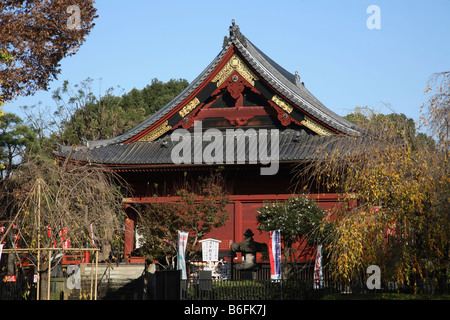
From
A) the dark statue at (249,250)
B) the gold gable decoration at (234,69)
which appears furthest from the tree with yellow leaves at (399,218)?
the gold gable decoration at (234,69)

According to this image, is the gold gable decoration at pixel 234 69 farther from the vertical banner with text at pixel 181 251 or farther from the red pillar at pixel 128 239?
the vertical banner with text at pixel 181 251

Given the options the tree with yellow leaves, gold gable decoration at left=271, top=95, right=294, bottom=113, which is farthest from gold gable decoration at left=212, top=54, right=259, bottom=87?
the tree with yellow leaves

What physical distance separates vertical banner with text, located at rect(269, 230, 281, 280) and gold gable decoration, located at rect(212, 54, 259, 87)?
839 centimetres

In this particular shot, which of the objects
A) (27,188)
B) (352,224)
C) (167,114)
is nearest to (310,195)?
(167,114)

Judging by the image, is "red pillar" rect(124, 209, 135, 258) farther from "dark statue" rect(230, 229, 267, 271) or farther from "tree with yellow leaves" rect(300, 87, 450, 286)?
"tree with yellow leaves" rect(300, 87, 450, 286)

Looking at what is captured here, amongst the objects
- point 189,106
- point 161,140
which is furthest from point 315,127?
point 161,140

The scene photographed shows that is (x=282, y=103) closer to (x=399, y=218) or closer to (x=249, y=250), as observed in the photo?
(x=249, y=250)

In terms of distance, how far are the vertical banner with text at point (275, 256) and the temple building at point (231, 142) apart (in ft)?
15.9

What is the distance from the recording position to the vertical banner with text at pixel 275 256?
55.4 feet

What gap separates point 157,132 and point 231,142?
10.5ft
